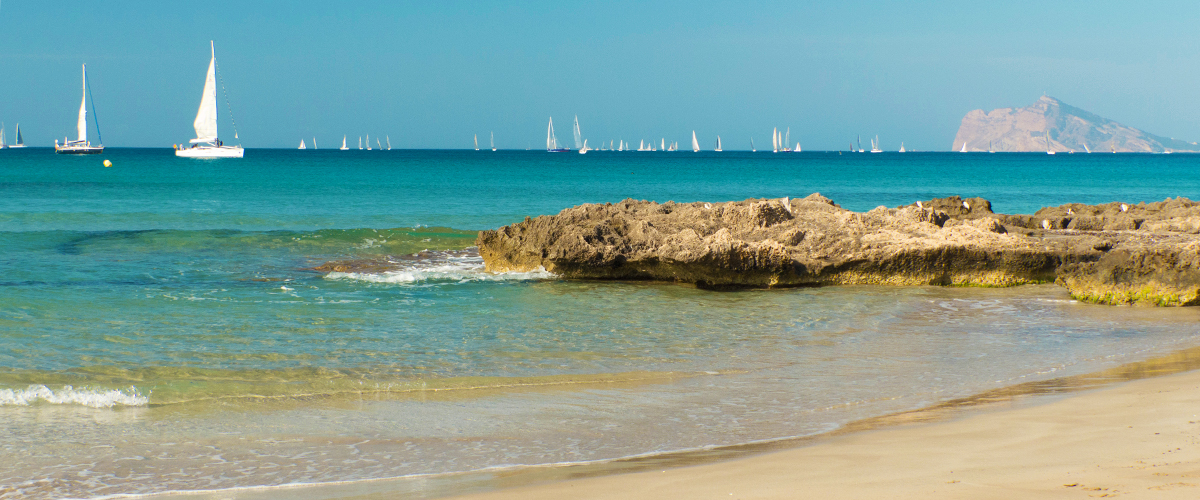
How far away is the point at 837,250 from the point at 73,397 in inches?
352

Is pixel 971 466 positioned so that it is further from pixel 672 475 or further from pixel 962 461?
pixel 672 475

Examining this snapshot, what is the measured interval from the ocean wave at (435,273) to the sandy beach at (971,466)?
25.6 ft

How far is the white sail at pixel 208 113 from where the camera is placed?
61.3 metres

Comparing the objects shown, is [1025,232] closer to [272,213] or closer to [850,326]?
[850,326]

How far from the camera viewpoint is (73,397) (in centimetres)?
591

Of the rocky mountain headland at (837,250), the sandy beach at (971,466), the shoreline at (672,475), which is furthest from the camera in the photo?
the rocky mountain headland at (837,250)

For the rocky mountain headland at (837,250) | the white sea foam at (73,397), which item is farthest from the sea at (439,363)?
the rocky mountain headland at (837,250)

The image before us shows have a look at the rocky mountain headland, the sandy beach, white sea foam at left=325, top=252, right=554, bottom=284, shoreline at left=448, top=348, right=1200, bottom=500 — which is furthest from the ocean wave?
the sandy beach

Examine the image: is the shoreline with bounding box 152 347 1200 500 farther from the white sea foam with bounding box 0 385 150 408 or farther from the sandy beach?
the white sea foam with bounding box 0 385 150 408

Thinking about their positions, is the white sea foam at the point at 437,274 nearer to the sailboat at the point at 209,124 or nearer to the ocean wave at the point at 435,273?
the ocean wave at the point at 435,273

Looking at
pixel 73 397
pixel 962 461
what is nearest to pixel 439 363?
pixel 73 397

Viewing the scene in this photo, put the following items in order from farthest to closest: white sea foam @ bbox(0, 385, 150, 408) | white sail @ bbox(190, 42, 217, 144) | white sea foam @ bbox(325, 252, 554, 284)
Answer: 1. white sail @ bbox(190, 42, 217, 144)
2. white sea foam @ bbox(325, 252, 554, 284)
3. white sea foam @ bbox(0, 385, 150, 408)

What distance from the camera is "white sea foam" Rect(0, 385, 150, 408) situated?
5816 mm

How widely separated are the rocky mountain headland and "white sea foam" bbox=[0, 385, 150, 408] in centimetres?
662
